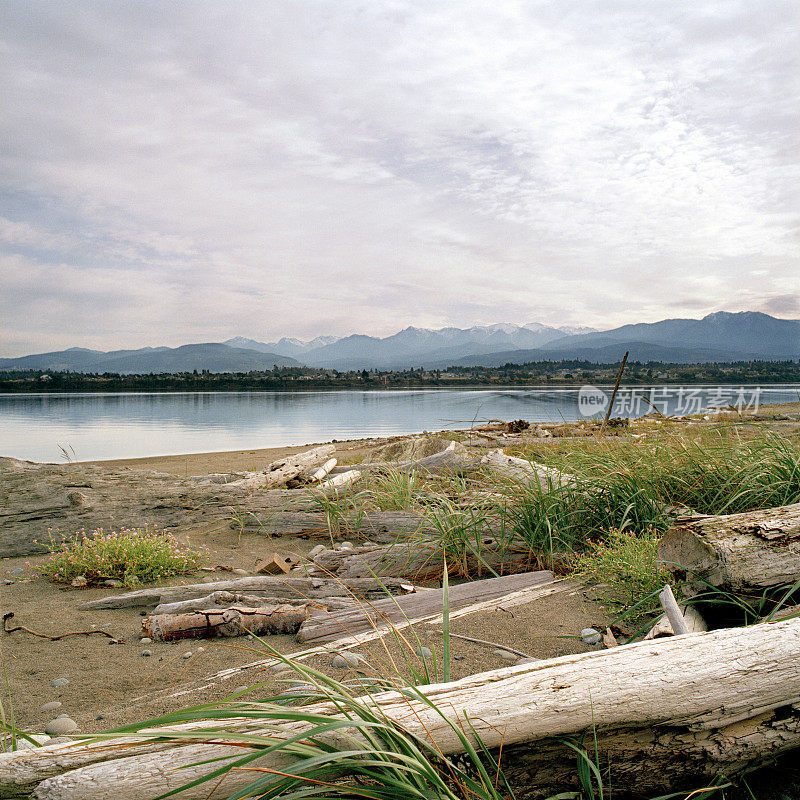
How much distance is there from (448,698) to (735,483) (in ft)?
11.4

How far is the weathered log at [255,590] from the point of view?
3744 mm

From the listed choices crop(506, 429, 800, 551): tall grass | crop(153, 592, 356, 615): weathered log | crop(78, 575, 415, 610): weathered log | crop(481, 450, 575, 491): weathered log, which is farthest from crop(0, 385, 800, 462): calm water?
crop(153, 592, 356, 615): weathered log

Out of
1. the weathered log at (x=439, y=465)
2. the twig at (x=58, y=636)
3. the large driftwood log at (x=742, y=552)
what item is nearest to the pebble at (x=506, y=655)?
the large driftwood log at (x=742, y=552)

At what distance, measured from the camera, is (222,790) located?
124 cm

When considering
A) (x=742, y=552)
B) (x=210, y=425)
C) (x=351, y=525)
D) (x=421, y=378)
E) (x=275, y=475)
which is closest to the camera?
(x=742, y=552)

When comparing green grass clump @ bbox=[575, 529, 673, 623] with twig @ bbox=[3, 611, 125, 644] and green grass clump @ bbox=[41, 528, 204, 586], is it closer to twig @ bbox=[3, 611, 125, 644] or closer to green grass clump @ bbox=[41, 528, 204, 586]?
twig @ bbox=[3, 611, 125, 644]

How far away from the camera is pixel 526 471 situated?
4.88 m

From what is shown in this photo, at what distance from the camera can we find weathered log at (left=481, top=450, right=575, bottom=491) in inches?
179

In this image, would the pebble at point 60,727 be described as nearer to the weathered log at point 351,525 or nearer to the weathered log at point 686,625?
the weathered log at point 686,625

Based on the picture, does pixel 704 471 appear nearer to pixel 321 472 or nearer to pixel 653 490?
pixel 653 490

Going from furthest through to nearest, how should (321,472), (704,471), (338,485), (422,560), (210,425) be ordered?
(210,425), (321,472), (338,485), (422,560), (704,471)

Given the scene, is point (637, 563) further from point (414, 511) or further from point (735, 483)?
point (414, 511)

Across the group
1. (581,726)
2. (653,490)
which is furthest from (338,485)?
(581,726)

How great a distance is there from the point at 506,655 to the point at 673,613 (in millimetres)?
827
